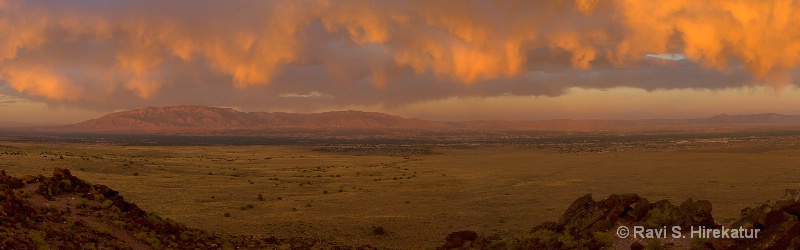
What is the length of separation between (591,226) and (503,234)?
351 inches

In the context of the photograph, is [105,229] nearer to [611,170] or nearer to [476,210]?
[476,210]

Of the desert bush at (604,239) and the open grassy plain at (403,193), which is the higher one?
the desert bush at (604,239)

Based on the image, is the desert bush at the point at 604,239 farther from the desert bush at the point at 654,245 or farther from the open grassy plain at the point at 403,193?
the open grassy plain at the point at 403,193

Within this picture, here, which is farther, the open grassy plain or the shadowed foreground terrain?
the open grassy plain

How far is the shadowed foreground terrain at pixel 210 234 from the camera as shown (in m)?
14.1

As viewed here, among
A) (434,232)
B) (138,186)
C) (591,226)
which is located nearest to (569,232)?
(591,226)

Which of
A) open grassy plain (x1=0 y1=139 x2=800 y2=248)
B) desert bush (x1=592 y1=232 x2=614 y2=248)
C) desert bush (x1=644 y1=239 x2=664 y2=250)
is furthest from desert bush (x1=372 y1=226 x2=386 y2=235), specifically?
desert bush (x1=644 y1=239 x2=664 y2=250)

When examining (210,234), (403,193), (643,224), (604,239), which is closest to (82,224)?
(210,234)

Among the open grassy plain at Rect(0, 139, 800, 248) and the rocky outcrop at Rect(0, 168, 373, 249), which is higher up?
the rocky outcrop at Rect(0, 168, 373, 249)

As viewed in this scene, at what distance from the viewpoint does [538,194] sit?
1671 inches

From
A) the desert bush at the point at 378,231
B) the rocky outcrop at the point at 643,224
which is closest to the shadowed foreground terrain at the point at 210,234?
the rocky outcrop at the point at 643,224

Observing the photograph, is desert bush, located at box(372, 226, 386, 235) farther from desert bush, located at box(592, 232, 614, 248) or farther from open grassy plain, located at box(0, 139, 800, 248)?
desert bush, located at box(592, 232, 614, 248)

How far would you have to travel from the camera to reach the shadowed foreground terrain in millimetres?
14062

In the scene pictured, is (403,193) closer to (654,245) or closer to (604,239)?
(604,239)
